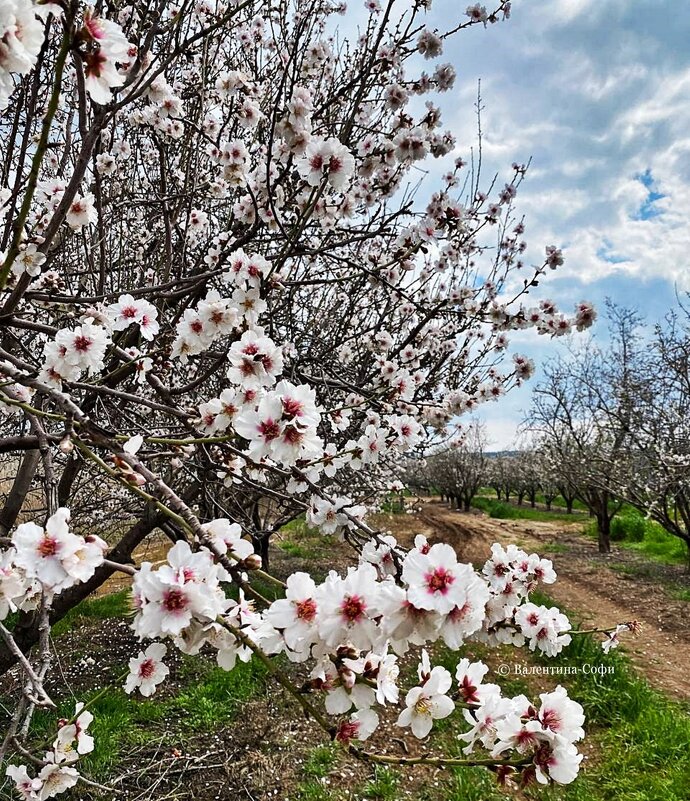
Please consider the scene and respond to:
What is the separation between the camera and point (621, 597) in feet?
30.4

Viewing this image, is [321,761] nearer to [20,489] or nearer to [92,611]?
[20,489]

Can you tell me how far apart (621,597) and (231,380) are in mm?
9875

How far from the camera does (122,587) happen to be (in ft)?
29.0

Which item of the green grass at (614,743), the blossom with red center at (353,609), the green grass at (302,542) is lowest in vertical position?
the green grass at (302,542)

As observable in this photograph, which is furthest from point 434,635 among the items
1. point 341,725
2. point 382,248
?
point 382,248

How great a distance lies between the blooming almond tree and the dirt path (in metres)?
3.73

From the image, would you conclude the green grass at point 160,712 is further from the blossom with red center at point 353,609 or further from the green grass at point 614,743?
the blossom with red center at point 353,609

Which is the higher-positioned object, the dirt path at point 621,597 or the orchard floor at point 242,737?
the dirt path at point 621,597

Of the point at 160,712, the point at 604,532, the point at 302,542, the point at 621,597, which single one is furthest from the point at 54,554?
the point at 604,532

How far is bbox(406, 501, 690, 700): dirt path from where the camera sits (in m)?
6.33

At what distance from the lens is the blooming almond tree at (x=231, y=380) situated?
1.02 m

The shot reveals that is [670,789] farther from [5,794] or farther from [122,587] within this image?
[122,587]

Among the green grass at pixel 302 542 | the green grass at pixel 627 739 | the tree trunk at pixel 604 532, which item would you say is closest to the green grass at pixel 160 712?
the green grass at pixel 627 739

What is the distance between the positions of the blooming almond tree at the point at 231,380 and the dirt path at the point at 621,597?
12.3ft
